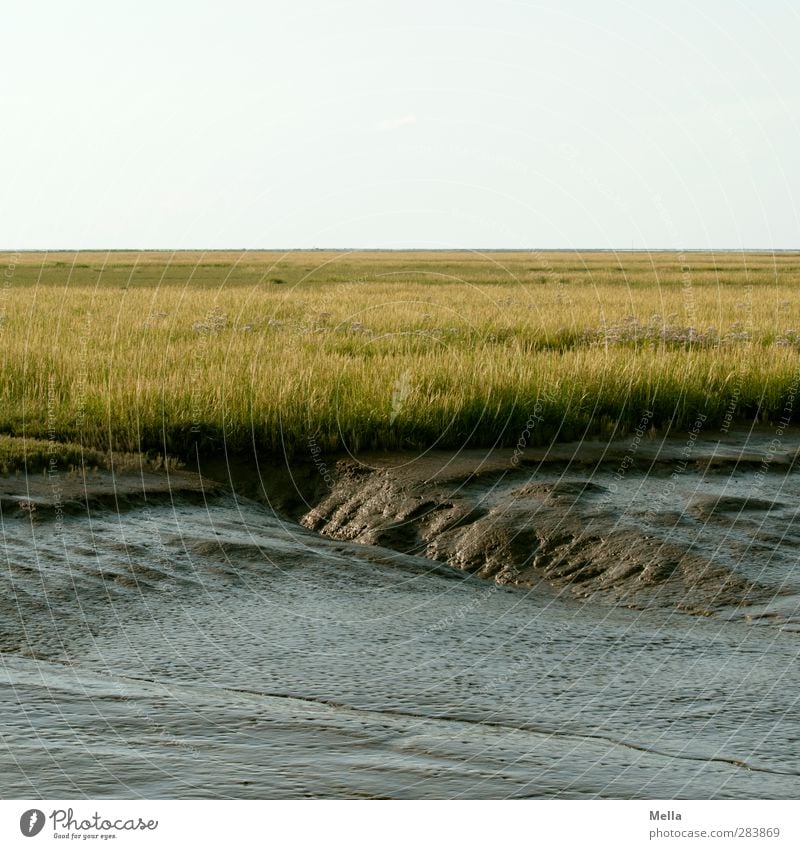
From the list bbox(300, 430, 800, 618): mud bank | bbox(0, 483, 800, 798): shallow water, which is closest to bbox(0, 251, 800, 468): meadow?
bbox(300, 430, 800, 618): mud bank

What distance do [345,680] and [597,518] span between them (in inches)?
116

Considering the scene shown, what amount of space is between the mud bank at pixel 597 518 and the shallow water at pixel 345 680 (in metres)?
0.27

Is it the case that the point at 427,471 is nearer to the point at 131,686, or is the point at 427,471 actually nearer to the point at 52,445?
the point at 52,445

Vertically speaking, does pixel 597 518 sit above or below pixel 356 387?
below

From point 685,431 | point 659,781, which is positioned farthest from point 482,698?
point 685,431

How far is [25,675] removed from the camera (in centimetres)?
466
